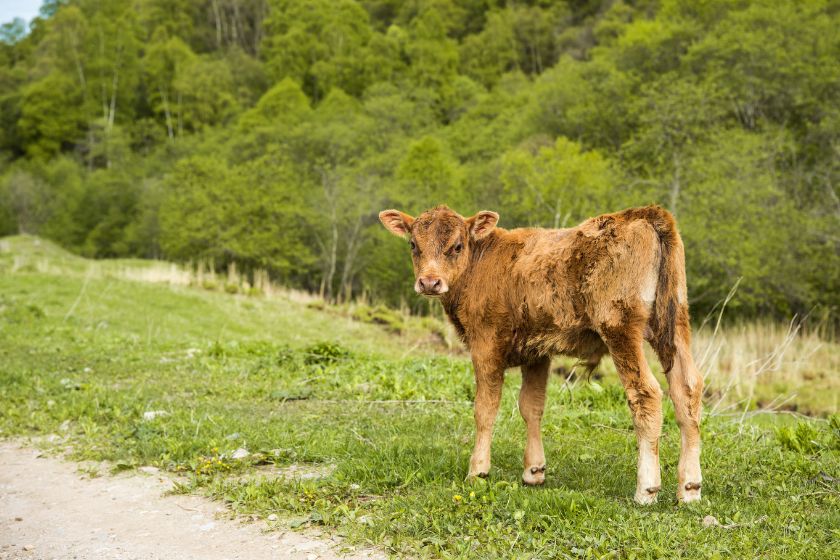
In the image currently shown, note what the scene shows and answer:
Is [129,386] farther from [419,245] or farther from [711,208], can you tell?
[711,208]

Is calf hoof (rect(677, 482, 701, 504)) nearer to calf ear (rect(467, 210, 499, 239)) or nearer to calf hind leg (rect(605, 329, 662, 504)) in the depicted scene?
calf hind leg (rect(605, 329, 662, 504))

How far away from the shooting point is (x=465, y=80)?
257 ft

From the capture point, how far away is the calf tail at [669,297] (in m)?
4.89

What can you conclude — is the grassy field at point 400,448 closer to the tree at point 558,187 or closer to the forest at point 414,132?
the forest at point 414,132

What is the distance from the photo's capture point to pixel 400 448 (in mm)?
6211

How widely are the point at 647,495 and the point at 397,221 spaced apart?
3464 mm

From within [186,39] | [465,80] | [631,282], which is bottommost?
[631,282]

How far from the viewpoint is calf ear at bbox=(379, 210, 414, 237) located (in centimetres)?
621

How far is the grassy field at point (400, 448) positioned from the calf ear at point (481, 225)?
2254mm

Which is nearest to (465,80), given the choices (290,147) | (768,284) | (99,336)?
(290,147)

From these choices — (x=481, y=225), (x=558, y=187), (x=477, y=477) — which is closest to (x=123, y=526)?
(x=477, y=477)

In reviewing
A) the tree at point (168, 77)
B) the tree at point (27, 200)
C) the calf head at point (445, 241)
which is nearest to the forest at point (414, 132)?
the tree at point (27, 200)

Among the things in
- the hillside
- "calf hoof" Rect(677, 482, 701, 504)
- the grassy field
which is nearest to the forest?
the hillside

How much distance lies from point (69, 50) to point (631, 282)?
103902 mm
